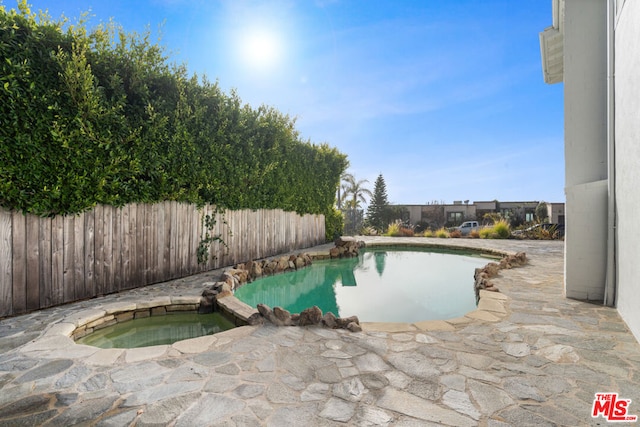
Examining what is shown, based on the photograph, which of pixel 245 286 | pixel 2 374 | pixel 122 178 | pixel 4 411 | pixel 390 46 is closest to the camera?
pixel 4 411

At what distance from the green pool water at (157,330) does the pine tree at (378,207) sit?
19347mm

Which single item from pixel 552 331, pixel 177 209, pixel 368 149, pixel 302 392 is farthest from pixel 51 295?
pixel 368 149

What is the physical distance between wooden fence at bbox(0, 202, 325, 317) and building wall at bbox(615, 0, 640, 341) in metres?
5.85

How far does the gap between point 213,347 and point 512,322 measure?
2.85 meters

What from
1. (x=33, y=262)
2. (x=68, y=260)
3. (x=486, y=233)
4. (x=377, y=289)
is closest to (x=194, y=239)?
(x=68, y=260)

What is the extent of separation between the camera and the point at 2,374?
1.90 m

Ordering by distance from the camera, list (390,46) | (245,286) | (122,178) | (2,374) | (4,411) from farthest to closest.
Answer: (390,46), (245,286), (122,178), (2,374), (4,411)

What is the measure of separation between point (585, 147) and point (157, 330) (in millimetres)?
5697

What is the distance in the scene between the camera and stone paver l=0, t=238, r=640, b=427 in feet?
4.91

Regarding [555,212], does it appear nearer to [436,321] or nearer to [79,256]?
[436,321]

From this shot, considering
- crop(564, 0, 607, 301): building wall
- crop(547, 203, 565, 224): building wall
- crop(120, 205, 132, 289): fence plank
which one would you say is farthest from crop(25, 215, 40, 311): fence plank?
crop(547, 203, 565, 224): building wall

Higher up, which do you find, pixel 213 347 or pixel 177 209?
pixel 177 209

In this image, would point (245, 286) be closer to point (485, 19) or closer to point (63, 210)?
point (63, 210)

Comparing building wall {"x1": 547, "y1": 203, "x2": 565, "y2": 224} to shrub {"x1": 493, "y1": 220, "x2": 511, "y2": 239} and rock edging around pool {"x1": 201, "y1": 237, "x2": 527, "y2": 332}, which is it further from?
rock edging around pool {"x1": 201, "y1": 237, "x2": 527, "y2": 332}
